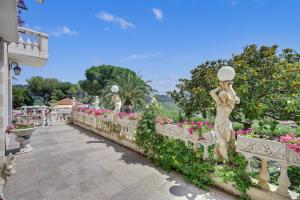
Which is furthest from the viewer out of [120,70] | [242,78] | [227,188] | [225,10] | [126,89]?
[120,70]

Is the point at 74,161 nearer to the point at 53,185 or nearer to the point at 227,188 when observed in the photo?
the point at 53,185

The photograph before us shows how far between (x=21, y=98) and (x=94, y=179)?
1342 inches

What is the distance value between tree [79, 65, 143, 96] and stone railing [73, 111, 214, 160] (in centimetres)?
2410

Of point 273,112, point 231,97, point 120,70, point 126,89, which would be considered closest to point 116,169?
point 231,97

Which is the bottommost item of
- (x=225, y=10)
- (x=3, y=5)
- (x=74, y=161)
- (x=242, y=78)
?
(x=74, y=161)

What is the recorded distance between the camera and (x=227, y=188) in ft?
9.57

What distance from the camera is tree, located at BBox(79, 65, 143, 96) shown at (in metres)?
33.4

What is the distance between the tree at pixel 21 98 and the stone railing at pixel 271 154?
3614 centimetres

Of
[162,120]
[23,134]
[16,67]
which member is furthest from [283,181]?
[16,67]

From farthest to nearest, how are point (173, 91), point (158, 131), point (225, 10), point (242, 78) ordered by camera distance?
point (173, 91) → point (225, 10) → point (242, 78) → point (158, 131)

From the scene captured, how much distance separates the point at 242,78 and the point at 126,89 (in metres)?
10.9

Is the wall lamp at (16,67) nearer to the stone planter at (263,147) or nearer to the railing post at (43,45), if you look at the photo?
the railing post at (43,45)

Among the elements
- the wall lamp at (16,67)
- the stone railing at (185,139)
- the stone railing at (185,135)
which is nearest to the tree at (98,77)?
the wall lamp at (16,67)

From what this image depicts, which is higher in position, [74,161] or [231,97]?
[231,97]
